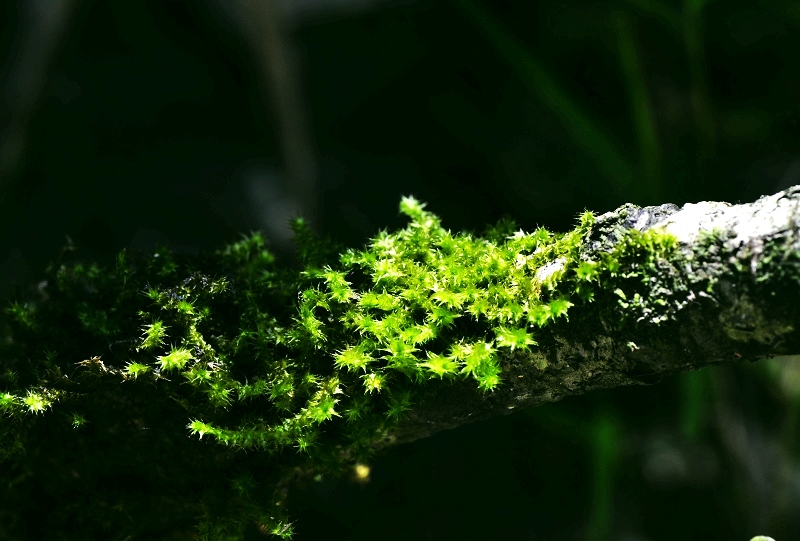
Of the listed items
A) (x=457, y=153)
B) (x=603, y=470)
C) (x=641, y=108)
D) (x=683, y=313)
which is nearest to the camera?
(x=683, y=313)

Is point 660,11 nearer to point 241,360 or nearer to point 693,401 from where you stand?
point 693,401

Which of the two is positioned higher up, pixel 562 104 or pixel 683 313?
pixel 562 104

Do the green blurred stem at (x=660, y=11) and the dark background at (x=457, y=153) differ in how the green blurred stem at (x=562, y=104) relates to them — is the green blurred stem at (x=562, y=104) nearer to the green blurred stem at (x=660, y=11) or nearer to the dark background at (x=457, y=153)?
the dark background at (x=457, y=153)

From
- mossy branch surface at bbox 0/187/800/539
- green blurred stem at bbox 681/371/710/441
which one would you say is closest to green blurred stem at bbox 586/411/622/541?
green blurred stem at bbox 681/371/710/441

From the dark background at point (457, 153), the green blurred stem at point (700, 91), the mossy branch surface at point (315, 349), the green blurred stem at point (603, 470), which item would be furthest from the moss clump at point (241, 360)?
the green blurred stem at point (700, 91)

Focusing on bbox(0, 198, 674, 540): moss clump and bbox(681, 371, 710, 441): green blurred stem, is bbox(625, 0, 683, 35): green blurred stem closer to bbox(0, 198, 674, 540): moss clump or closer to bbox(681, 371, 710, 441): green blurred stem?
bbox(681, 371, 710, 441): green blurred stem

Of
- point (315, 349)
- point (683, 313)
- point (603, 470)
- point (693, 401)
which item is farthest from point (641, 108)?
point (315, 349)

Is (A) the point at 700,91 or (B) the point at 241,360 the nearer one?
(B) the point at 241,360
